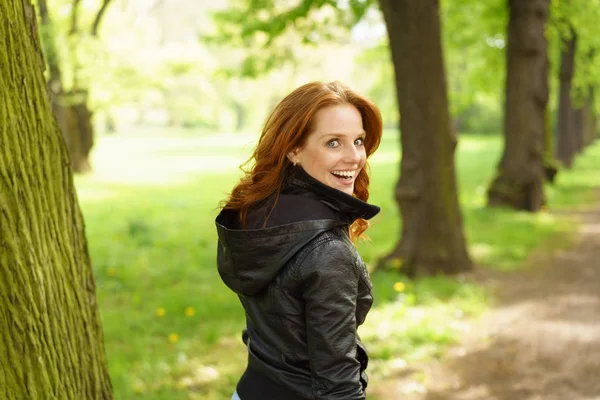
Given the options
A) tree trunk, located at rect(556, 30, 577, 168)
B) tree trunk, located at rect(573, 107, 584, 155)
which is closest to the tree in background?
tree trunk, located at rect(556, 30, 577, 168)

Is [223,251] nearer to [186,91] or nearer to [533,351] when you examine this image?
[533,351]

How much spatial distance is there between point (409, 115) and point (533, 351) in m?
3.59

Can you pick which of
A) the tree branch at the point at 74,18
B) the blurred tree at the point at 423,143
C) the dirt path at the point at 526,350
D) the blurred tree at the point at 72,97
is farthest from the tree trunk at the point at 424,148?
the tree branch at the point at 74,18

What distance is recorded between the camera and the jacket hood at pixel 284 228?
7.20 feet

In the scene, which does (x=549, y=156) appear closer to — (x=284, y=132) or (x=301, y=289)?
(x=284, y=132)

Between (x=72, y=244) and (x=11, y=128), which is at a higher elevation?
(x=11, y=128)

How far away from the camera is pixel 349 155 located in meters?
2.37

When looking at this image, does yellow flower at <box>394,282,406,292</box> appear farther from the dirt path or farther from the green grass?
the dirt path

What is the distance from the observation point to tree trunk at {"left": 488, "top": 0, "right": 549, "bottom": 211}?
1350 cm

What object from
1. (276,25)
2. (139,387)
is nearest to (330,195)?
(139,387)

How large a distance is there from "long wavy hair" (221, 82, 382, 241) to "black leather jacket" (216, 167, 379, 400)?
5 cm

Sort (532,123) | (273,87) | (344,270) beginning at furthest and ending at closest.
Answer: (273,87) → (532,123) → (344,270)

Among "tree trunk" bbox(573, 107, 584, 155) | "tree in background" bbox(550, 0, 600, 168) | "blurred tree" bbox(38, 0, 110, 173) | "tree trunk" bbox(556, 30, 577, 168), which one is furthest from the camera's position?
"tree trunk" bbox(573, 107, 584, 155)

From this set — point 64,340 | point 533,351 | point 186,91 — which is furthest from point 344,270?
point 186,91
